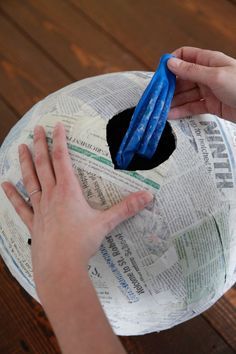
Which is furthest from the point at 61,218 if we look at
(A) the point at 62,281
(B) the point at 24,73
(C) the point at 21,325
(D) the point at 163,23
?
(D) the point at 163,23

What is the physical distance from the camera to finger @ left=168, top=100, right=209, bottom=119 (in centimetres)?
67

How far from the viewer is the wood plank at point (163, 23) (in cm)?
130

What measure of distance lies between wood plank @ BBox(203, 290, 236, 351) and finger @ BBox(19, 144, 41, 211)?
0.52 m

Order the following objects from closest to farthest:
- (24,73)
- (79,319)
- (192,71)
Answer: (79,319) → (192,71) → (24,73)

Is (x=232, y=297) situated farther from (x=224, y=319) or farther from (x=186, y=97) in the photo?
(x=186, y=97)

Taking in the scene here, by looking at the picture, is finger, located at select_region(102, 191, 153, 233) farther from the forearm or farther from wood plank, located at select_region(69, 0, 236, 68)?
wood plank, located at select_region(69, 0, 236, 68)

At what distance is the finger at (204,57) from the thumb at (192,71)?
39mm

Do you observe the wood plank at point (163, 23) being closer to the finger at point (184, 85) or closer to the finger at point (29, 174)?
the finger at point (184, 85)

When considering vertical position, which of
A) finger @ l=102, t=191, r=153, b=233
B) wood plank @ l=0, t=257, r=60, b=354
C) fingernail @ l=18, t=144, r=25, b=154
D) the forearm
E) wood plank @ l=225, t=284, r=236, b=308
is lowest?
wood plank @ l=225, t=284, r=236, b=308

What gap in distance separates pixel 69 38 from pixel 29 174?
2.69 feet

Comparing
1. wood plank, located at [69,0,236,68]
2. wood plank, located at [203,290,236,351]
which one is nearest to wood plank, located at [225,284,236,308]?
wood plank, located at [203,290,236,351]

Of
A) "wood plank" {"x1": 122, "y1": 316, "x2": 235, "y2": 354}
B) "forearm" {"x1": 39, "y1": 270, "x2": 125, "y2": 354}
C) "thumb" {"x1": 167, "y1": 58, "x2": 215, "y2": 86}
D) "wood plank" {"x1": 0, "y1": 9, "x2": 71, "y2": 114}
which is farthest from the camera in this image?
"wood plank" {"x1": 0, "y1": 9, "x2": 71, "y2": 114}

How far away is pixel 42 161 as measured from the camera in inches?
24.2

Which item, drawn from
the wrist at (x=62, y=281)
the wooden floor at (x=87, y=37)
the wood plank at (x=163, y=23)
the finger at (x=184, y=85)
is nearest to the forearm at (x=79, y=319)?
the wrist at (x=62, y=281)
